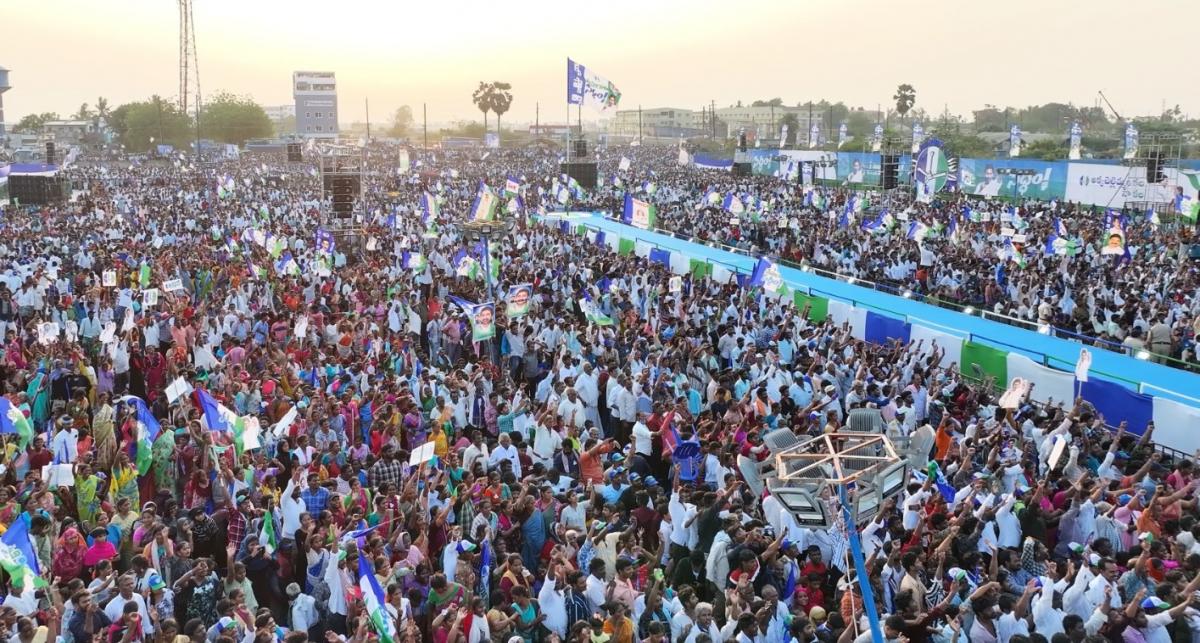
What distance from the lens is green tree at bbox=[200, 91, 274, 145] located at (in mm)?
109562

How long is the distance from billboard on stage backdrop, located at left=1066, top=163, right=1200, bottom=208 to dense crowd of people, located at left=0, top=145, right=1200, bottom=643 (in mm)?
Answer: 14236

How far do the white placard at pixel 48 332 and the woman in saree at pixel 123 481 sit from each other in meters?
5.40

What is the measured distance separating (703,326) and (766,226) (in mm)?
15565

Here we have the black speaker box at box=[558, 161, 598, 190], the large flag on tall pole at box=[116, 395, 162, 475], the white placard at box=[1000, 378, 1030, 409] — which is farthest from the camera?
the black speaker box at box=[558, 161, 598, 190]

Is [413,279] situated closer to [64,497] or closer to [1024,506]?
[64,497]

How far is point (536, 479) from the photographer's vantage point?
9.16 meters

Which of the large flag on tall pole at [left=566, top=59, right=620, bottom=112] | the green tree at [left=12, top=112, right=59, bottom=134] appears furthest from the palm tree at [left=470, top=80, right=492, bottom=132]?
the large flag on tall pole at [left=566, top=59, right=620, bottom=112]

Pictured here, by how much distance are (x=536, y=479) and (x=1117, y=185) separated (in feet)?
103

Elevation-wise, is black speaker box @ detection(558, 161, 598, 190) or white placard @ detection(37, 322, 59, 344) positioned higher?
black speaker box @ detection(558, 161, 598, 190)

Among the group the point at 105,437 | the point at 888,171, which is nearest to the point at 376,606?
the point at 105,437

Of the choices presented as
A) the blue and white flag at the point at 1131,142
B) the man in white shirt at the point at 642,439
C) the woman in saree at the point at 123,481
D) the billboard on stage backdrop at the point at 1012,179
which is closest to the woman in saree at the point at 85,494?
the woman in saree at the point at 123,481

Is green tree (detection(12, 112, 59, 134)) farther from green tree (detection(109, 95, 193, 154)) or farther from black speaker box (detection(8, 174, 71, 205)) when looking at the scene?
black speaker box (detection(8, 174, 71, 205))

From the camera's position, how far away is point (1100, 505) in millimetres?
8617

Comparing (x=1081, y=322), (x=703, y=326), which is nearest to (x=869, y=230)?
(x=1081, y=322)
